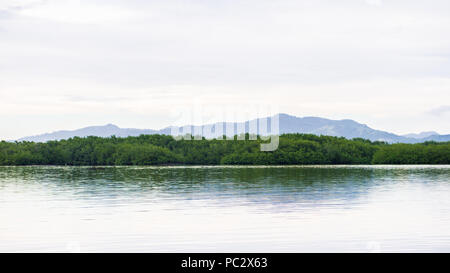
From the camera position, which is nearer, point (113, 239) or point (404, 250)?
point (404, 250)

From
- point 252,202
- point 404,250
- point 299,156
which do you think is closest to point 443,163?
point 299,156

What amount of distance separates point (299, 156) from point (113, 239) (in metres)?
94.5

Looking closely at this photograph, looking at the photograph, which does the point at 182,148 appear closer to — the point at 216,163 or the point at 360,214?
the point at 216,163

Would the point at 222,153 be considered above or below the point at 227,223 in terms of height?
above

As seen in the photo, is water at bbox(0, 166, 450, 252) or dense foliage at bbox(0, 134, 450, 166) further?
dense foliage at bbox(0, 134, 450, 166)

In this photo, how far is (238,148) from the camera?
114 meters

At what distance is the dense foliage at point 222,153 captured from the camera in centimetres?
10688

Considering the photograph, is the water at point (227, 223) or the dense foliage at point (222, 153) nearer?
the water at point (227, 223)

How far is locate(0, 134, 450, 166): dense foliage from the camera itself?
351 feet

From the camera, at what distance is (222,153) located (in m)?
114
